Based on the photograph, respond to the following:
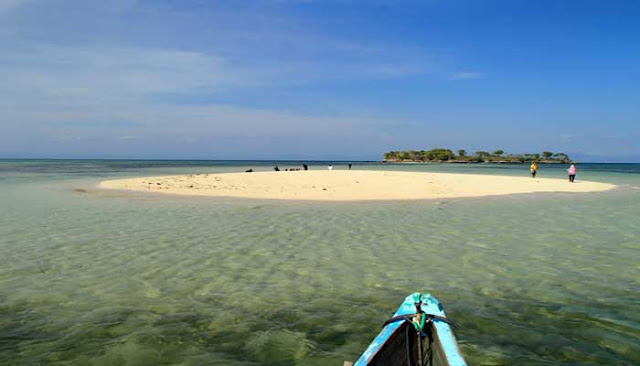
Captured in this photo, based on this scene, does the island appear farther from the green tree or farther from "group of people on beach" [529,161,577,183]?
"group of people on beach" [529,161,577,183]

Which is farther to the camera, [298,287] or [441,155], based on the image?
[441,155]

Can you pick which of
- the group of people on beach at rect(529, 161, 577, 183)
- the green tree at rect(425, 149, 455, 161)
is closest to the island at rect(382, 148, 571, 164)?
the green tree at rect(425, 149, 455, 161)

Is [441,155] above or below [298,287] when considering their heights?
above

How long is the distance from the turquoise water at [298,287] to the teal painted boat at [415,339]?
1.33m

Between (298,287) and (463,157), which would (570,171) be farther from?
(463,157)

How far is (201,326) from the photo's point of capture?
6773 millimetres

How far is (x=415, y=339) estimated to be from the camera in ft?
16.1

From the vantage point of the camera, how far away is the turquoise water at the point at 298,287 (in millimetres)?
6105

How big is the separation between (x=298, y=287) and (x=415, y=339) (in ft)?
13.2

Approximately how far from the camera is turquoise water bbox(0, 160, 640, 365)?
6105mm

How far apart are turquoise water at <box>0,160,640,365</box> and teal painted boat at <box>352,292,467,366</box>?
4.35ft

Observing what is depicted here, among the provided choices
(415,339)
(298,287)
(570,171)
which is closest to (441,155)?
(570,171)

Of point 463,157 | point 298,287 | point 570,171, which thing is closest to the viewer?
point 298,287

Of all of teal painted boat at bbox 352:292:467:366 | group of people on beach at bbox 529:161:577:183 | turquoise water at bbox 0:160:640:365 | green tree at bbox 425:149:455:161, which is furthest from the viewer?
green tree at bbox 425:149:455:161
